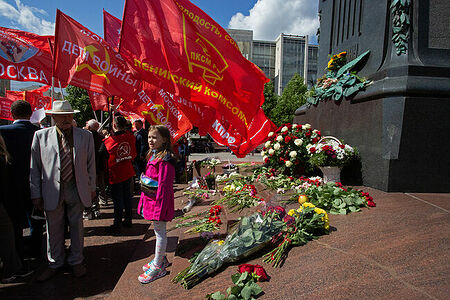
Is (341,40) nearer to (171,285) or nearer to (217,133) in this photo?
(217,133)

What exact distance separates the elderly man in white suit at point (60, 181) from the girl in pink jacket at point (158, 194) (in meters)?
0.82

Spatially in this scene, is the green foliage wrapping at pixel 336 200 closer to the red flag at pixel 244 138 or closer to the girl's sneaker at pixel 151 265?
the red flag at pixel 244 138

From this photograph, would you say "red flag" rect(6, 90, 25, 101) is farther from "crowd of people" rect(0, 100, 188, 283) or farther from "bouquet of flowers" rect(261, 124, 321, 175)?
"bouquet of flowers" rect(261, 124, 321, 175)

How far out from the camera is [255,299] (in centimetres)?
215

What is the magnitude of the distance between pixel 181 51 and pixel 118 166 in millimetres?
2176

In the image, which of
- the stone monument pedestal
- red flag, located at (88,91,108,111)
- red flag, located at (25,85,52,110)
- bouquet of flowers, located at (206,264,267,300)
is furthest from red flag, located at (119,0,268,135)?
red flag, located at (25,85,52,110)

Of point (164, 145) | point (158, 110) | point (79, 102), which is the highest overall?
point (79, 102)

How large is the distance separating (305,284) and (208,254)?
3.20 ft

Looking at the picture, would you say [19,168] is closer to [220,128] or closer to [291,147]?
[220,128]

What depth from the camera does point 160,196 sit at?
302 centimetres

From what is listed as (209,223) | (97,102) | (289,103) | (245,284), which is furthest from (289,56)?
(245,284)

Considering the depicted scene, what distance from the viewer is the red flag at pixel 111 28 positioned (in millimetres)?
6371

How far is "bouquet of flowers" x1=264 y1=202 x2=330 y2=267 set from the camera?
270 cm

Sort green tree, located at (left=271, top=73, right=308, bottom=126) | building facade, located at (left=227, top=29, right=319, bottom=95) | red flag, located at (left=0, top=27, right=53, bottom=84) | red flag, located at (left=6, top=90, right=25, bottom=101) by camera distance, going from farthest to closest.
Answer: building facade, located at (left=227, top=29, right=319, bottom=95), green tree, located at (left=271, top=73, right=308, bottom=126), red flag, located at (left=6, top=90, right=25, bottom=101), red flag, located at (left=0, top=27, right=53, bottom=84)
